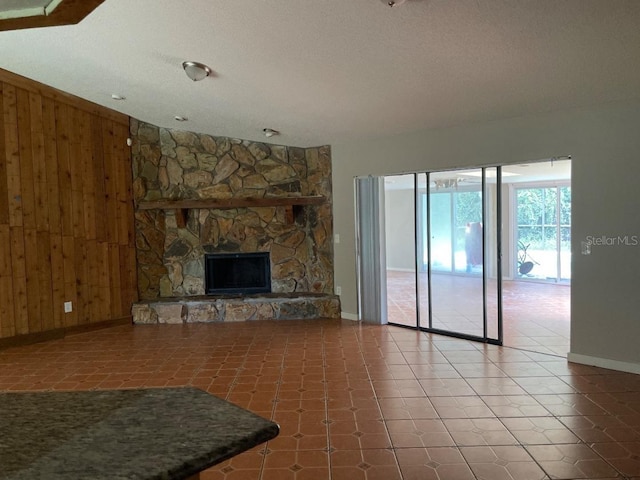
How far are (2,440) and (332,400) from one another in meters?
2.49

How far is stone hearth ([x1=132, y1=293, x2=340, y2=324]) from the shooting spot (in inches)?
233

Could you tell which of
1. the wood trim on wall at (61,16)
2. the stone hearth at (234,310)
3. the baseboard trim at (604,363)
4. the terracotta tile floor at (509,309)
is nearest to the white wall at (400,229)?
the terracotta tile floor at (509,309)

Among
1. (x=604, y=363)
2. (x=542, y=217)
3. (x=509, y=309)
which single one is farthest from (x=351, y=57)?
(x=542, y=217)

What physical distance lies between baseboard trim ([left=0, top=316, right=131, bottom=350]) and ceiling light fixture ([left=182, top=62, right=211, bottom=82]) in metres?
3.41

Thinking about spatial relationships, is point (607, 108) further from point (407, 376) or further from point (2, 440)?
point (2, 440)

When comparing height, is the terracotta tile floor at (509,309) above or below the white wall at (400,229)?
below

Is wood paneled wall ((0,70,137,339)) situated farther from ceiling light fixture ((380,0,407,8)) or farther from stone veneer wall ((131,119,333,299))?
ceiling light fixture ((380,0,407,8))

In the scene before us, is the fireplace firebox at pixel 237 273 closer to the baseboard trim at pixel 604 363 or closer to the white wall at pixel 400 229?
the baseboard trim at pixel 604 363

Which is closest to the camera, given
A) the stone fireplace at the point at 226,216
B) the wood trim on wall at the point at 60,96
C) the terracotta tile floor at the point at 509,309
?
the wood trim on wall at the point at 60,96

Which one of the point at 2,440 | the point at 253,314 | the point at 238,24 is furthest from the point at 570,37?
the point at 253,314

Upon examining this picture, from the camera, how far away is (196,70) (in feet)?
12.2

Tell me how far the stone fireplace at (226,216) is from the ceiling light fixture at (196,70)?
245cm

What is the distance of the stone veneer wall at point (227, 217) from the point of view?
617cm

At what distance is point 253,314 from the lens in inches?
236
